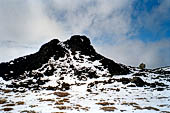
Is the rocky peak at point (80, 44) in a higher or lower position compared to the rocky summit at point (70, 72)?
higher

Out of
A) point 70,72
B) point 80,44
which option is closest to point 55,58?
point 70,72

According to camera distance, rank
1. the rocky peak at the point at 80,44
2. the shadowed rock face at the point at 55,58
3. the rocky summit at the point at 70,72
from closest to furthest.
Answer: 1. the rocky summit at the point at 70,72
2. the shadowed rock face at the point at 55,58
3. the rocky peak at the point at 80,44

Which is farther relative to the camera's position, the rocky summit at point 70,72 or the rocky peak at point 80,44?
the rocky peak at point 80,44

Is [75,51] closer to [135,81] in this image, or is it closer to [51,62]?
[51,62]

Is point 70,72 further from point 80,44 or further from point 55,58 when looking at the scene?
point 80,44

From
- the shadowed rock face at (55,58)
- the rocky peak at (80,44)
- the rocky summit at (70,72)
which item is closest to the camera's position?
the rocky summit at (70,72)

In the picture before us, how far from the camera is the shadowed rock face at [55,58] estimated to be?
8075 cm

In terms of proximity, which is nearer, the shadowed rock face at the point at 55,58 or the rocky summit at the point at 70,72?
the rocky summit at the point at 70,72

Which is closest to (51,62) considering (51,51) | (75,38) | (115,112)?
(51,51)

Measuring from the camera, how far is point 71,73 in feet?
238

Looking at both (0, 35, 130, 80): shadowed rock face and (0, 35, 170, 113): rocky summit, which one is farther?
(0, 35, 130, 80): shadowed rock face

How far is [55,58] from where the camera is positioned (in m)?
89.4

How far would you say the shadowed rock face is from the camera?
80.8 m

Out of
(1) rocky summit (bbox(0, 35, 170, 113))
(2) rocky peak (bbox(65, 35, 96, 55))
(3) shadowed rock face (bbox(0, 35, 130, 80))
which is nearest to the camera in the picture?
(1) rocky summit (bbox(0, 35, 170, 113))
